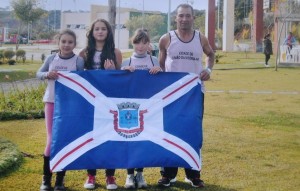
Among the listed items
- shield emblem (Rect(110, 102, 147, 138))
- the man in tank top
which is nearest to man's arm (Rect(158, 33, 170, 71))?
the man in tank top

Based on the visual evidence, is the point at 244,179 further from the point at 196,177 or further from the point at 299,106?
the point at 299,106

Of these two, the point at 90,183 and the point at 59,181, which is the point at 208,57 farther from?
the point at 59,181

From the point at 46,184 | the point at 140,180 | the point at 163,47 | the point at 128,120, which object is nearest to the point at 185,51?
the point at 163,47

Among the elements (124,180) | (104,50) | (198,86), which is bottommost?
(124,180)

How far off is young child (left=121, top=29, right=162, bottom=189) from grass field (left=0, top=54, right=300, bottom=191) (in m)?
0.16

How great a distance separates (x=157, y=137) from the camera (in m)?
5.38

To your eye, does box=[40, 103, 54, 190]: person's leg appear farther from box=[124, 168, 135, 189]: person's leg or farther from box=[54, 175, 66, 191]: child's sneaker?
box=[124, 168, 135, 189]: person's leg

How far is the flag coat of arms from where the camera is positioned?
521cm

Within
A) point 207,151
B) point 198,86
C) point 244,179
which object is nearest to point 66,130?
point 198,86

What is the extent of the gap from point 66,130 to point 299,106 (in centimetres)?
869

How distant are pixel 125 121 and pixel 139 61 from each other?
28.1 inches

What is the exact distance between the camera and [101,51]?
5531mm

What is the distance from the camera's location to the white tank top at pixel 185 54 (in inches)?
221

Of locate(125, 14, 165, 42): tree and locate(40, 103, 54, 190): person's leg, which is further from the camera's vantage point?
locate(125, 14, 165, 42): tree
